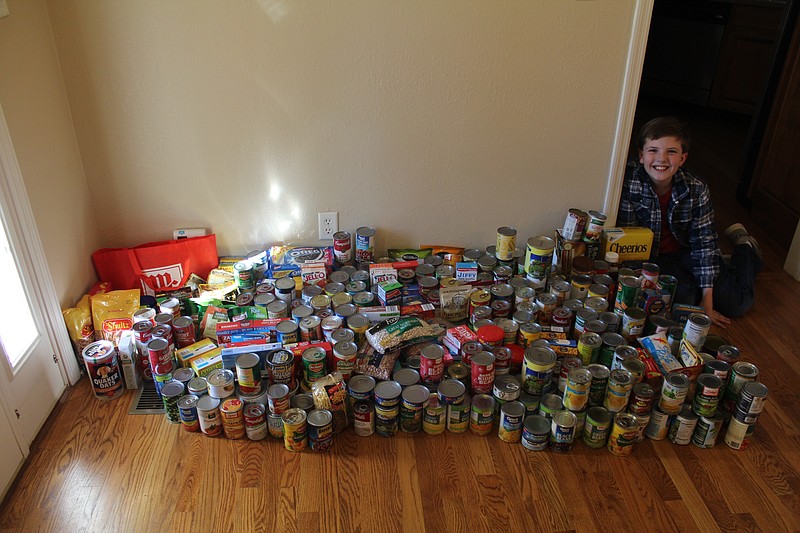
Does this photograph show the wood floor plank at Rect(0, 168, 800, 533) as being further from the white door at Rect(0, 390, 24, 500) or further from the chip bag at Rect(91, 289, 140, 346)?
the chip bag at Rect(91, 289, 140, 346)

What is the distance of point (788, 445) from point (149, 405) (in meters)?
1.96

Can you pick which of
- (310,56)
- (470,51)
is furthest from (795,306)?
(310,56)

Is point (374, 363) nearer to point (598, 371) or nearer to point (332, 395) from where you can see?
point (332, 395)

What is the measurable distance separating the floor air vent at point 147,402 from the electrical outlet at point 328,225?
2.78 ft

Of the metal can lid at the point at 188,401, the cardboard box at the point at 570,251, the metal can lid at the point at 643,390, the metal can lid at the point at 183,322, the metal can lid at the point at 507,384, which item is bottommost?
the metal can lid at the point at 188,401

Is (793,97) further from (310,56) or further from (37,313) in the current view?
(37,313)

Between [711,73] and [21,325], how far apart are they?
4.32 meters

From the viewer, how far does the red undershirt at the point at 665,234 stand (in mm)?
2481

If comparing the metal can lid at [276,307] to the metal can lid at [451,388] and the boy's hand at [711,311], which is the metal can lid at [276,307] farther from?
the boy's hand at [711,311]

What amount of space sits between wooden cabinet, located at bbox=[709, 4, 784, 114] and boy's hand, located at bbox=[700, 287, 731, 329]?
2.20m

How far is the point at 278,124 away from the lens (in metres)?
2.29

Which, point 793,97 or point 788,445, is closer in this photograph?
point 788,445

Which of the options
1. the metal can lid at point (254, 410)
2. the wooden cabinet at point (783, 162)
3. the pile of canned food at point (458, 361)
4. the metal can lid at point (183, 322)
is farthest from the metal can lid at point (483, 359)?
the wooden cabinet at point (783, 162)

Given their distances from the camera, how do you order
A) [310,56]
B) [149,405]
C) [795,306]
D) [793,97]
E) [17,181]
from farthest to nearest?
[793,97] → [795,306] → [310,56] → [149,405] → [17,181]
